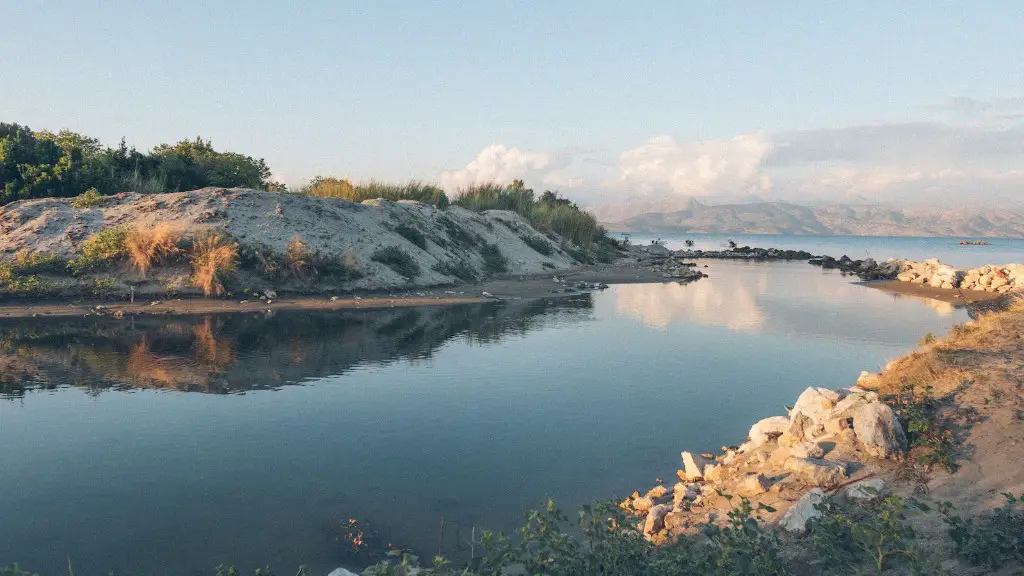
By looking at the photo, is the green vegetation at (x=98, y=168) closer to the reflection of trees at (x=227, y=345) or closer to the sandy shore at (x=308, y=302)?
the sandy shore at (x=308, y=302)

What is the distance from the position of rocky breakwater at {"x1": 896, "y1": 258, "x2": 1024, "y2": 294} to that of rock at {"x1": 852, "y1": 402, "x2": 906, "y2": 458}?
2525 cm

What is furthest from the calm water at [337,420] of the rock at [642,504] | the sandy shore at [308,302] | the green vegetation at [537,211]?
the green vegetation at [537,211]

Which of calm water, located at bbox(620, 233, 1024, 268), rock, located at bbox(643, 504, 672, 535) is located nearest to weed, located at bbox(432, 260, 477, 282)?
rock, located at bbox(643, 504, 672, 535)

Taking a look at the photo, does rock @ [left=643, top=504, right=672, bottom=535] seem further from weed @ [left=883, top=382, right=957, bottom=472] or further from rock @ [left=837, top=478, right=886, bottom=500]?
weed @ [left=883, top=382, right=957, bottom=472]

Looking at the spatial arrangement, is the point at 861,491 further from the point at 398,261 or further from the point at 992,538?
the point at 398,261

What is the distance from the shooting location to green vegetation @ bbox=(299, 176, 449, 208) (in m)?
34.0

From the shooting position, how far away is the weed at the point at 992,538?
4.03 metres

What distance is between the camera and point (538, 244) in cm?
3591

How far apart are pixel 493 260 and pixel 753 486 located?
2515cm

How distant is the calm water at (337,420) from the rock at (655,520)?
30.8 inches

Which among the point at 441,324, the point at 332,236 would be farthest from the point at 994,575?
the point at 332,236

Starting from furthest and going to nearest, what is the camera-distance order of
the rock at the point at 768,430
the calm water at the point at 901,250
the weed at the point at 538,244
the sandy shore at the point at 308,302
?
the calm water at the point at 901,250 < the weed at the point at 538,244 < the sandy shore at the point at 308,302 < the rock at the point at 768,430

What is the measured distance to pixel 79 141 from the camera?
2852 centimetres

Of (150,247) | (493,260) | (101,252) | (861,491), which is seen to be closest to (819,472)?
(861,491)
